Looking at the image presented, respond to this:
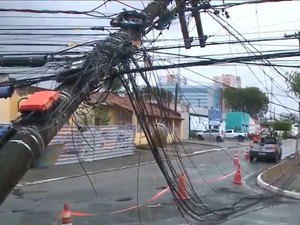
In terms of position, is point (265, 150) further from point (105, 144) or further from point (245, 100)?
point (245, 100)

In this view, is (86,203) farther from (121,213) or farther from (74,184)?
(74,184)

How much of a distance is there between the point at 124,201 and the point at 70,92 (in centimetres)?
941

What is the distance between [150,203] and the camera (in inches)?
564

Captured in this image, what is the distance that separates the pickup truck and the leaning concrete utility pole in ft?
204

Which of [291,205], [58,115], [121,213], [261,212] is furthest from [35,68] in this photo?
[291,205]

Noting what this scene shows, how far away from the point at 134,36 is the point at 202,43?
3.06 metres

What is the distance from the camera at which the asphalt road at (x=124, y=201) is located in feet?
39.1

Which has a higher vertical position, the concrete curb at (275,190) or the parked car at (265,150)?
the parked car at (265,150)

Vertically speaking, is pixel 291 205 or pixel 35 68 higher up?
pixel 35 68

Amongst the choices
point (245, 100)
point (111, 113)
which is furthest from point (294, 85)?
point (245, 100)

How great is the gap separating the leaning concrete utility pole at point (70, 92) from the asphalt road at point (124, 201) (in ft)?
11.1

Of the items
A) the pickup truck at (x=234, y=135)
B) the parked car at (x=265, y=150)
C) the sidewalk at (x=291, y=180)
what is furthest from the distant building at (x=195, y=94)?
the parked car at (x=265, y=150)

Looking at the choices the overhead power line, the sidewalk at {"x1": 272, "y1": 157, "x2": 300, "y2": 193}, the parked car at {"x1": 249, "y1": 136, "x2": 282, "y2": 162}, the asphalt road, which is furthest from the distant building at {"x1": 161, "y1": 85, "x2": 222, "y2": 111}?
the parked car at {"x1": 249, "y1": 136, "x2": 282, "y2": 162}

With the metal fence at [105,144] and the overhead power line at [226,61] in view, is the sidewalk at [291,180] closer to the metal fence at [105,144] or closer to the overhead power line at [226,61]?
the metal fence at [105,144]
